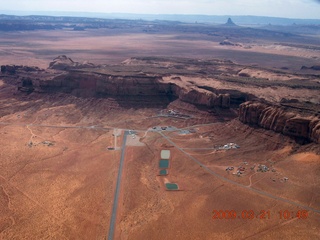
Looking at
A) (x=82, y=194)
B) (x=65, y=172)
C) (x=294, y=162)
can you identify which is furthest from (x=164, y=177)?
(x=294, y=162)

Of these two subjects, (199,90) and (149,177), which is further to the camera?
(199,90)

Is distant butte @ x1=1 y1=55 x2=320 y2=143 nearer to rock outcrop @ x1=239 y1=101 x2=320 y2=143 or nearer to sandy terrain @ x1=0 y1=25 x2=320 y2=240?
rock outcrop @ x1=239 y1=101 x2=320 y2=143

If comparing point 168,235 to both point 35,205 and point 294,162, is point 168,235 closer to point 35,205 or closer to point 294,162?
point 35,205
